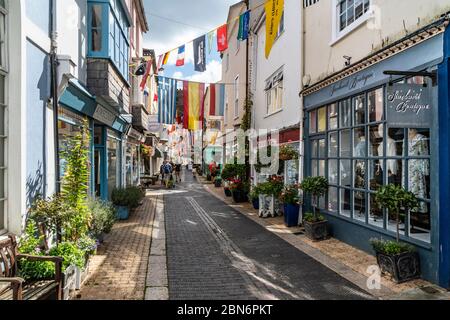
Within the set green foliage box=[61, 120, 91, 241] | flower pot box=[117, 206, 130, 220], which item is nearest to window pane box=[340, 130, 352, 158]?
green foliage box=[61, 120, 91, 241]

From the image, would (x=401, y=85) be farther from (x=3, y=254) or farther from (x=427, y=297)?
(x=3, y=254)

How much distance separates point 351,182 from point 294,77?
4.72 m

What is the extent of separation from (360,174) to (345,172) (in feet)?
2.02

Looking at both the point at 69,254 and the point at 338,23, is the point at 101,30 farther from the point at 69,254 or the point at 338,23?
the point at 69,254

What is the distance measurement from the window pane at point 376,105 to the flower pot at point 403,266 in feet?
8.61

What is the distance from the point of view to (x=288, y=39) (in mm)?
11852

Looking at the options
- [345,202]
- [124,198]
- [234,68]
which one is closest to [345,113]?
[345,202]

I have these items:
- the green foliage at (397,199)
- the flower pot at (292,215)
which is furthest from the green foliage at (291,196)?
the green foliage at (397,199)

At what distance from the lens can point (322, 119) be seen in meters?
9.16

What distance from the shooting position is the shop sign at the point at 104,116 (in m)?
9.47

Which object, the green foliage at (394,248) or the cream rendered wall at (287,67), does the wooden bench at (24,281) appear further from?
the cream rendered wall at (287,67)

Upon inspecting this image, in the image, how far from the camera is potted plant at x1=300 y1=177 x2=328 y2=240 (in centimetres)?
813

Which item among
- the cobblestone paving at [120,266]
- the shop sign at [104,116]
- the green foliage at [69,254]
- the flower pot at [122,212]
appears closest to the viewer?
the green foliage at [69,254]

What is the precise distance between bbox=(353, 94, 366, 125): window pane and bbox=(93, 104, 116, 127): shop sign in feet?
21.3
